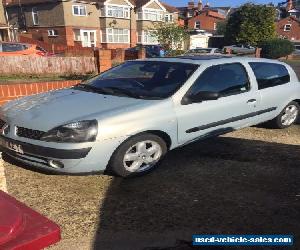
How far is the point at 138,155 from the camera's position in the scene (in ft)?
13.9

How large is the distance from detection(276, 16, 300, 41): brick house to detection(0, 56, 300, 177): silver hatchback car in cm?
6214

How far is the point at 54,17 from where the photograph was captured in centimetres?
3878

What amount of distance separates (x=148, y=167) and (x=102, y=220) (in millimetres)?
1168

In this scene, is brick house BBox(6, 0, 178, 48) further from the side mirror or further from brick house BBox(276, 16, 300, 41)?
the side mirror

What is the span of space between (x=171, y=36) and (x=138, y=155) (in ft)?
39.9

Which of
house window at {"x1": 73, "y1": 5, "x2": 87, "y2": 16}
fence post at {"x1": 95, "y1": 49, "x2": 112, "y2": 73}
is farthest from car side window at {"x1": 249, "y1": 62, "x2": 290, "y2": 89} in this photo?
house window at {"x1": 73, "y1": 5, "x2": 87, "y2": 16}

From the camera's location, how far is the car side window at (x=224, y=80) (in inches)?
190

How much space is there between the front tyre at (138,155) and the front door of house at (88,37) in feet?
127

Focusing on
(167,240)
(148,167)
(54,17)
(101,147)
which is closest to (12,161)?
(101,147)

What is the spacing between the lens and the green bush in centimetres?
3625

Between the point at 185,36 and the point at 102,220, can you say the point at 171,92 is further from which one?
the point at 185,36

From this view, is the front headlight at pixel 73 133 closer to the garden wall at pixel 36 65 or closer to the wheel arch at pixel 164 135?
the wheel arch at pixel 164 135

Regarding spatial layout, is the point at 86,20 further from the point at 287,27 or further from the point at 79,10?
the point at 287,27

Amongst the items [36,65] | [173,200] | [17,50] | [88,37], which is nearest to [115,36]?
[88,37]
